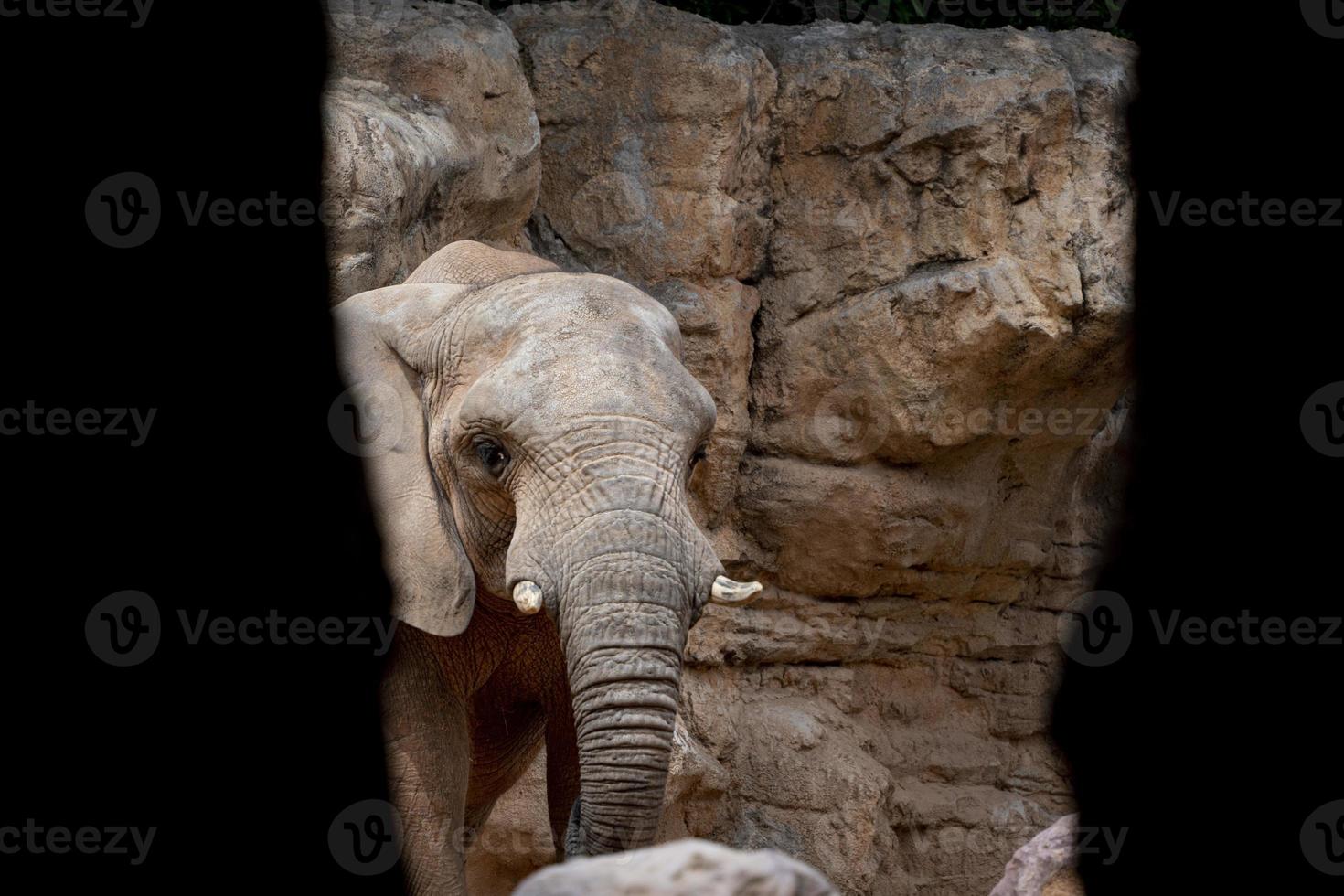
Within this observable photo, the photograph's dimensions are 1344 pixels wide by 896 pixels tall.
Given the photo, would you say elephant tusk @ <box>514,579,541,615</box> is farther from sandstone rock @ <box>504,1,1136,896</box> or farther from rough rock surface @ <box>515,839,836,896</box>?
sandstone rock @ <box>504,1,1136,896</box>

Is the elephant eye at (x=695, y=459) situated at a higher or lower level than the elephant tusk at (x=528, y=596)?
A: higher

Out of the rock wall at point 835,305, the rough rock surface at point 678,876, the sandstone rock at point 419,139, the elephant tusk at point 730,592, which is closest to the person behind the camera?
the rough rock surface at point 678,876

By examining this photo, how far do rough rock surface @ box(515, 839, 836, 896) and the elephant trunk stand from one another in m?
1.54

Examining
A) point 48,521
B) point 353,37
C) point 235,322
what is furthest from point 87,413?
point 353,37

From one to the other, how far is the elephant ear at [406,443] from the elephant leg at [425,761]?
0.59 ft

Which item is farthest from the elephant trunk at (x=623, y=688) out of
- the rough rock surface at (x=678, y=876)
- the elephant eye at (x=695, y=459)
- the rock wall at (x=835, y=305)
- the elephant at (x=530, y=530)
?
the rock wall at (x=835, y=305)

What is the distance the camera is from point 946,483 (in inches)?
284

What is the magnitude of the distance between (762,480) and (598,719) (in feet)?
10.6

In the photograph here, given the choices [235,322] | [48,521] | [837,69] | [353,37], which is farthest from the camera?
[837,69]

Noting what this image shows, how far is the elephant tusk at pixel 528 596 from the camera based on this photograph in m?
4.10

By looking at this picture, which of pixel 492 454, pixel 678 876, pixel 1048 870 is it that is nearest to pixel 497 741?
pixel 492 454

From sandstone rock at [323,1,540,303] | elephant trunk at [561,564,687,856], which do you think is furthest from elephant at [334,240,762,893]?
sandstone rock at [323,1,540,303]

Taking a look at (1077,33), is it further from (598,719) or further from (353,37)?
(598,719)

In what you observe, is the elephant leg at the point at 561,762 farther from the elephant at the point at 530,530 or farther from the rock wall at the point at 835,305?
the rock wall at the point at 835,305
